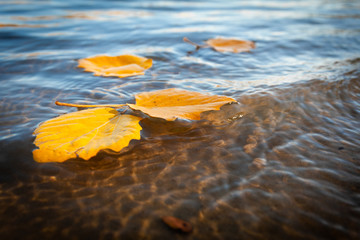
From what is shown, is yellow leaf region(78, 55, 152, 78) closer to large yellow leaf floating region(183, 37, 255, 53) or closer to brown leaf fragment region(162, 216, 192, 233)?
large yellow leaf floating region(183, 37, 255, 53)

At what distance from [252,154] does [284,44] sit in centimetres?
241

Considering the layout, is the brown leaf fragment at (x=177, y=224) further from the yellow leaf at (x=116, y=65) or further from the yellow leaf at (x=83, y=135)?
the yellow leaf at (x=116, y=65)

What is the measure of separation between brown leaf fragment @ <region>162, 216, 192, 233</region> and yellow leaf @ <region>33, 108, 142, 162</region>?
0.33m

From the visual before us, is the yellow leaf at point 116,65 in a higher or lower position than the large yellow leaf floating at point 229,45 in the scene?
lower

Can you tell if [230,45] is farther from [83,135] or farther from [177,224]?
[177,224]

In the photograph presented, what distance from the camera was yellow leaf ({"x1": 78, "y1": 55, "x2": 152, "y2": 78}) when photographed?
1987 millimetres

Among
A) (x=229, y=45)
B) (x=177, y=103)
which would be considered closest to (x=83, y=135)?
(x=177, y=103)

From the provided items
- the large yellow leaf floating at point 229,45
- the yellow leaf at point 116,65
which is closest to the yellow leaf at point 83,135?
the yellow leaf at point 116,65

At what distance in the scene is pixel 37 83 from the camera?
1.93m

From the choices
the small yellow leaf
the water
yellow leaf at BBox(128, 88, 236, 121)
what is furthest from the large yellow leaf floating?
yellow leaf at BBox(128, 88, 236, 121)

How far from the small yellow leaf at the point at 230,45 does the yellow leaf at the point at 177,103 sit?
1620 mm

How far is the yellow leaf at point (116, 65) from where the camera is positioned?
1.99 metres

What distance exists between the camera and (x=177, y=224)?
0.83 m

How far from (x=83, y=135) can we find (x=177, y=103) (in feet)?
1.59
